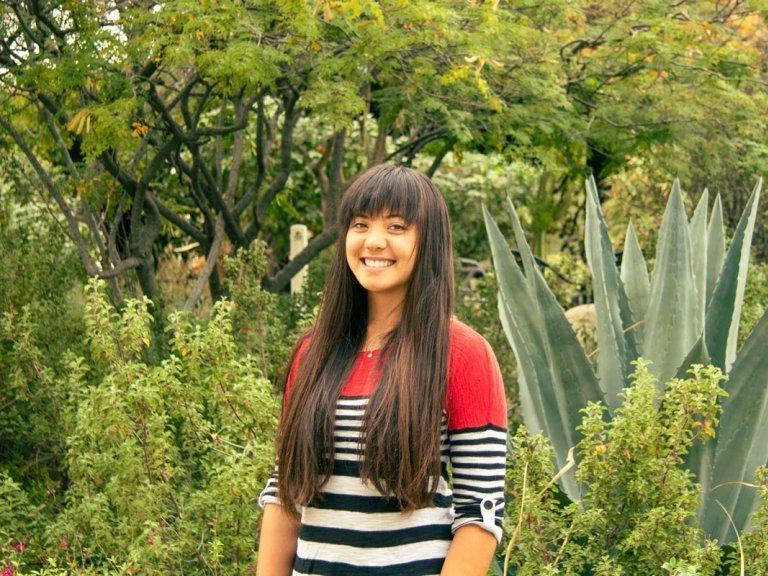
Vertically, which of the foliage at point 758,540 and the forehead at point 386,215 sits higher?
the forehead at point 386,215

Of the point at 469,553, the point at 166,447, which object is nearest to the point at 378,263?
the point at 469,553

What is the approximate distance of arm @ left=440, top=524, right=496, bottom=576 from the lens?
98.0 inches

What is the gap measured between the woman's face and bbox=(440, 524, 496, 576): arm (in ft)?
1.56

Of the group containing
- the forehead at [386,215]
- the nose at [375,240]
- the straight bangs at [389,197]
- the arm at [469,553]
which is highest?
the straight bangs at [389,197]

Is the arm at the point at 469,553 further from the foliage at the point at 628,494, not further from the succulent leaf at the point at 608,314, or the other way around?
the succulent leaf at the point at 608,314

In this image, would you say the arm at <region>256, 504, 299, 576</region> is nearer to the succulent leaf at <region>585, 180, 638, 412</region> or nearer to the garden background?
the garden background

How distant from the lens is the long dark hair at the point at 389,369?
8.13 ft

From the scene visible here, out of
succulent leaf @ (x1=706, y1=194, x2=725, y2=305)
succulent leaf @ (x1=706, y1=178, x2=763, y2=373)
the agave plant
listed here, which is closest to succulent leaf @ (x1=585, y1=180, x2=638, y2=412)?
the agave plant

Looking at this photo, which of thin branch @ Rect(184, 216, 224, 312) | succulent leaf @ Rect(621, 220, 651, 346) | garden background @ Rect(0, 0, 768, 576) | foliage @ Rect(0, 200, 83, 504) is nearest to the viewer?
garden background @ Rect(0, 0, 768, 576)

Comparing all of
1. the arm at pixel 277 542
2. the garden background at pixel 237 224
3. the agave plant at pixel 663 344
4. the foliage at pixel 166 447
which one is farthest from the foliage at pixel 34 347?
the arm at pixel 277 542

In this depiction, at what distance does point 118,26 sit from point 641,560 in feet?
14.3

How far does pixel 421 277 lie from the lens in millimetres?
2605

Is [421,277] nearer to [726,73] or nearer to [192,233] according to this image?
A: [192,233]

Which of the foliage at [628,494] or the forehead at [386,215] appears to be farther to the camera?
the foliage at [628,494]
